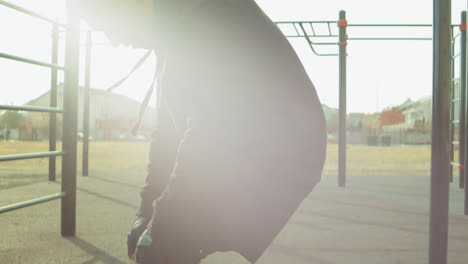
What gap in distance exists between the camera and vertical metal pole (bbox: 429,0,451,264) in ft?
3.06

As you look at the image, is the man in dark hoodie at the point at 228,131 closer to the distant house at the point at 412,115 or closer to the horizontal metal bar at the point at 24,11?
the horizontal metal bar at the point at 24,11

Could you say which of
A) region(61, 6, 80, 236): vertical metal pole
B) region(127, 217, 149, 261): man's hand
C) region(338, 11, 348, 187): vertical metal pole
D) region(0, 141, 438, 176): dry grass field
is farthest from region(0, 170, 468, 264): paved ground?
region(0, 141, 438, 176): dry grass field

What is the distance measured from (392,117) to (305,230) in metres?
36.1

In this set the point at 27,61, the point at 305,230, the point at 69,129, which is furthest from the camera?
the point at 305,230

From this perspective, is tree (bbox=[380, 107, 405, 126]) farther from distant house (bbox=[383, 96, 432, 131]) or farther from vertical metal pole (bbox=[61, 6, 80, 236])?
vertical metal pole (bbox=[61, 6, 80, 236])

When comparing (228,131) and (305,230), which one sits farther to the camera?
(305,230)

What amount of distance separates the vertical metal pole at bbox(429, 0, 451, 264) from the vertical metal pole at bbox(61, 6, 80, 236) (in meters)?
1.27

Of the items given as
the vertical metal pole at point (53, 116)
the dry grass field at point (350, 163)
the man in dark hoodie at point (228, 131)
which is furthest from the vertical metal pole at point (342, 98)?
the man in dark hoodie at point (228, 131)

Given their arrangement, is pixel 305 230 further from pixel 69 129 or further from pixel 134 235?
pixel 69 129

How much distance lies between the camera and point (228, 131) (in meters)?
0.70

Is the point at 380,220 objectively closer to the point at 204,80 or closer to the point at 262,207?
the point at 262,207

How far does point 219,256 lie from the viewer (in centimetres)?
134

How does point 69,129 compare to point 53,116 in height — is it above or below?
below

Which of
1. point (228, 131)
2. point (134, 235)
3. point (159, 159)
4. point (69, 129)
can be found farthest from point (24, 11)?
point (228, 131)
